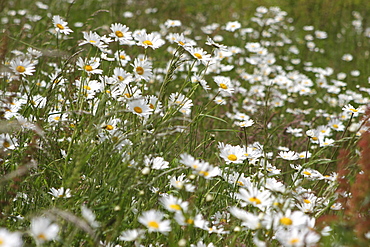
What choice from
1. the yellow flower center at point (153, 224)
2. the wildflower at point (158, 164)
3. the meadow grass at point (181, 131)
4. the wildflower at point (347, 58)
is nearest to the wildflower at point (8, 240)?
the meadow grass at point (181, 131)

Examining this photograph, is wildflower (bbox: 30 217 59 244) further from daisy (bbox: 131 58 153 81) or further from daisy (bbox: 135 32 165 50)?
daisy (bbox: 135 32 165 50)

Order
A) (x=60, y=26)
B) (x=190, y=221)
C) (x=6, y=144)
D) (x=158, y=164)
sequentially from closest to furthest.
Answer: (x=190, y=221) < (x=158, y=164) < (x=6, y=144) < (x=60, y=26)

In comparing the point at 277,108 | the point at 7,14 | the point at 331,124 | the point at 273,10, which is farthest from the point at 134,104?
the point at 273,10

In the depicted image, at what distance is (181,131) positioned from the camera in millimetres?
2820

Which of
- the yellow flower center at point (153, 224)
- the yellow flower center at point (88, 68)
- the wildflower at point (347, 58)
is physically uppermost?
the yellow flower center at point (88, 68)

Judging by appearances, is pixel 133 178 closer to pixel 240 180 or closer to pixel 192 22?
pixel 240 180

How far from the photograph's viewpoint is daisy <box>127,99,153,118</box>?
208 cm

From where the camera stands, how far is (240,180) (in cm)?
213

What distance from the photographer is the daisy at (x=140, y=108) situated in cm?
208

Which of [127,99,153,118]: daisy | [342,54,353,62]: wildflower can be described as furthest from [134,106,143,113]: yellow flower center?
[342,54,353,62]: wildflower

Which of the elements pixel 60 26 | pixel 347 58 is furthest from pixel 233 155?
pixel 347 58

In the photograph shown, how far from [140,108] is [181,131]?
73cm

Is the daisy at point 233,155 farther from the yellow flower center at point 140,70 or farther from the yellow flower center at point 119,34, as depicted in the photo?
the yellow flower center at point 119,34

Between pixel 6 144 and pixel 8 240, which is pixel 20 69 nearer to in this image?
pixel 6 144
